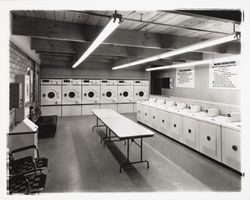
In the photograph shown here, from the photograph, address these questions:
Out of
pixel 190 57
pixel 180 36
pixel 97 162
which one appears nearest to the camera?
pixel 97 162

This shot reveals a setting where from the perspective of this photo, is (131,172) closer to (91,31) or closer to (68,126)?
(91,31)

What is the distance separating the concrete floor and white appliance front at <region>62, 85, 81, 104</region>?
4291mm

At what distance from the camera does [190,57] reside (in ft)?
22.8

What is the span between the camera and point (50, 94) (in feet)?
29.2

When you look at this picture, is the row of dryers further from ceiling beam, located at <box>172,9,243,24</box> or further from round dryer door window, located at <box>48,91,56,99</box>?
ceiling beam, located at <box>172,9,243,24</box>

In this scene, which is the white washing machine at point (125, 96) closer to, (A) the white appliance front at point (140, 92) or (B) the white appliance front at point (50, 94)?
(A) the white appliance front at point (140, 92)

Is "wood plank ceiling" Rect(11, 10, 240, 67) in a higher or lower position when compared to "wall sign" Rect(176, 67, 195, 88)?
higher

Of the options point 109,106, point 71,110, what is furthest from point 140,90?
point 71,110

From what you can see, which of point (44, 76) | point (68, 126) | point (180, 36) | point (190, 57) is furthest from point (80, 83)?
point (180, 36)

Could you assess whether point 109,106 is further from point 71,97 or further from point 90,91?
point 71,97

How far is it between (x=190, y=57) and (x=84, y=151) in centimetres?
525

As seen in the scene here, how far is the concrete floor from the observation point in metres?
2.86

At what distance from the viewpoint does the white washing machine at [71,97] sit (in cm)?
916

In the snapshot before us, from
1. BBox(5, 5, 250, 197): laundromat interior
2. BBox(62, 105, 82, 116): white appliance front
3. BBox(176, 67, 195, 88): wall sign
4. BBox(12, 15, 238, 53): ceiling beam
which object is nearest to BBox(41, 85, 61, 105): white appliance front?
BBox(62, 105, 82, 116): white appliance front
